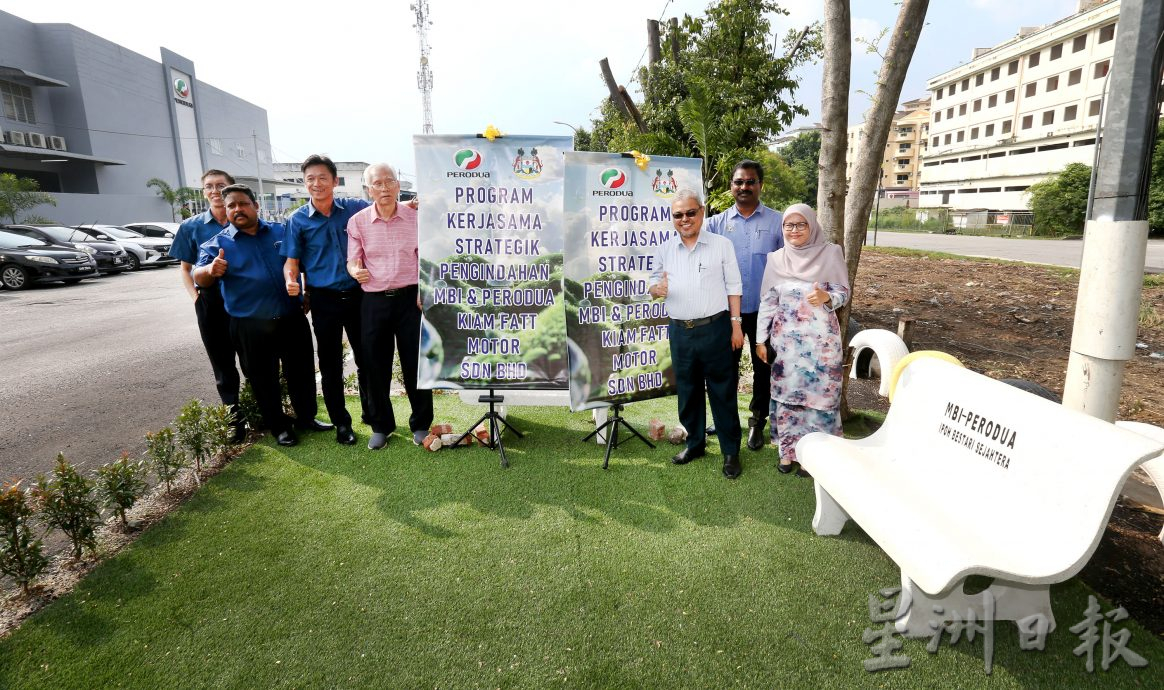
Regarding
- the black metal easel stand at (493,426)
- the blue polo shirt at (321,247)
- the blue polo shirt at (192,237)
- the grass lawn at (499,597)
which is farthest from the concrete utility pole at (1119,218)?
the blue polo shirt at (192,237)

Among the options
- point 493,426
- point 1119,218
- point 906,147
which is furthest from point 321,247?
point 906,147

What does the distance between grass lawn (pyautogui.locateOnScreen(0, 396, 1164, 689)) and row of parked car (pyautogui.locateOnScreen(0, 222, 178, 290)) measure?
10.2m

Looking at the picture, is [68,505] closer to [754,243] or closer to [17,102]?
[754,243]

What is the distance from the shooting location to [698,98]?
7.24 meters

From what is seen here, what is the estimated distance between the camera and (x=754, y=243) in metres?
4.09

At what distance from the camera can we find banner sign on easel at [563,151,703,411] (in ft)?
12.8

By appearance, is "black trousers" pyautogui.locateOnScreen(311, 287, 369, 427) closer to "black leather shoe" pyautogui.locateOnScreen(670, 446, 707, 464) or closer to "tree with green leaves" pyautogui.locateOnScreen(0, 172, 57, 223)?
"black leather shoe" pyautogui.locateOnScreen(670, 446, 707, 464)

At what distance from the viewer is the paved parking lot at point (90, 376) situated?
15.3 feet

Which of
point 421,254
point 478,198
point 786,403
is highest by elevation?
point 478,198

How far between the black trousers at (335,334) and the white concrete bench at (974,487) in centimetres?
301

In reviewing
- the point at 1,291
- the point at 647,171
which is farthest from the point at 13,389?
the point at 1,291

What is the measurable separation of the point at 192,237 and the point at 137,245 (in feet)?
58.0

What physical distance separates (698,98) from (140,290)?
510 inches

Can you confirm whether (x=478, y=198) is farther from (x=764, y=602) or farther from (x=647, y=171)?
(x=764, y=602)
